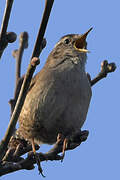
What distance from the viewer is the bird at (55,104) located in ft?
12.6

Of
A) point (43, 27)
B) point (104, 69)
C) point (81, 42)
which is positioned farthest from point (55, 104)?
point (43, 27)

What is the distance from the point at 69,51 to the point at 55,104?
110 centimetres

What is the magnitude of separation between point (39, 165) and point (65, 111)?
71cm

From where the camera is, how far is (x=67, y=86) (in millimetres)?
3959

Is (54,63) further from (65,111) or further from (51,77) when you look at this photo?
(65,111)

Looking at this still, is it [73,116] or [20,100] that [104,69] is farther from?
[20,100]

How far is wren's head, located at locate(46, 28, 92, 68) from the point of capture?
4457 mm

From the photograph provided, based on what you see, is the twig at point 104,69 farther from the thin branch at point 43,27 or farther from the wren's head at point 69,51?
the thin branch at point 43,27

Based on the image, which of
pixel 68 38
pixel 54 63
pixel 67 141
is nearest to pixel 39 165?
pixel 67 141

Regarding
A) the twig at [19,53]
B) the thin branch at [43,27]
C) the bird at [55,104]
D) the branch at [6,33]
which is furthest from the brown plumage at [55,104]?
the thin branch at [43,27]

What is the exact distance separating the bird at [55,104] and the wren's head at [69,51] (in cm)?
8

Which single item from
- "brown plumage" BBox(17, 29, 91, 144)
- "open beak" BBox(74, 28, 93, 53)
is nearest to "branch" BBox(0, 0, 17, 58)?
"brown plumage" BBox(17, 29, 91, 144)

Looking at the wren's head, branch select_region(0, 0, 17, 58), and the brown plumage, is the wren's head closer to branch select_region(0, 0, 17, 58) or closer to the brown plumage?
the brown plumage

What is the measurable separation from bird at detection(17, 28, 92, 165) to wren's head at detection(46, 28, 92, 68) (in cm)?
8
